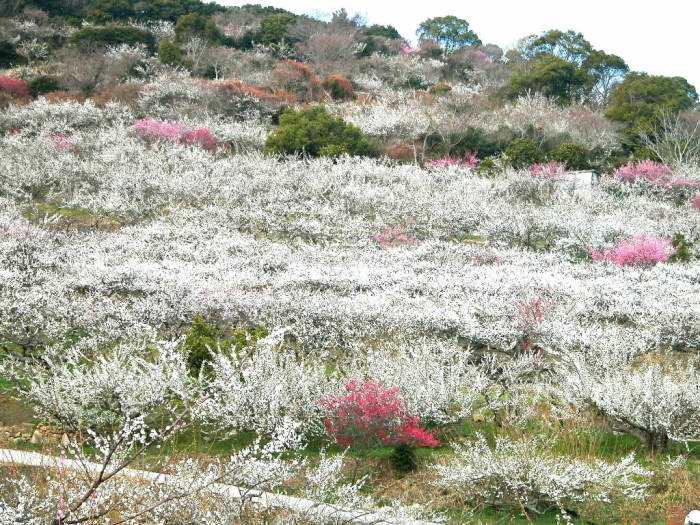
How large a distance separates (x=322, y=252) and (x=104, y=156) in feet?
32.8

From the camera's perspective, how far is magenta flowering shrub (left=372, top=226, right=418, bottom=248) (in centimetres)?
1688

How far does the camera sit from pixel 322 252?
50.5 feet

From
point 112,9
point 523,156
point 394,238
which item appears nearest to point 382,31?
point 112,9

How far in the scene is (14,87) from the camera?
30.2 m

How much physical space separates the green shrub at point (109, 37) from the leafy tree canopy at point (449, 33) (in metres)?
26.3

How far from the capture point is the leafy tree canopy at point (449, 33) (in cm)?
5803

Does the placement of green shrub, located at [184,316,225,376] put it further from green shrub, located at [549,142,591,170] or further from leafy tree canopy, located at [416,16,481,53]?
→ leafy tree canopy, located at [416,16,481,53]

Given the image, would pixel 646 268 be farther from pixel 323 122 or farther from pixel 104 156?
pixel 104 156

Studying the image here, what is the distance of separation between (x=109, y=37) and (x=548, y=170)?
28355mm

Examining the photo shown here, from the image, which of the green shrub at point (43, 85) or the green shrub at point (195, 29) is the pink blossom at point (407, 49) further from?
the green shrub at point (43, 85)

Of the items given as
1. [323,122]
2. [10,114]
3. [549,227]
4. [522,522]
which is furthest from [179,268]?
[10,114]

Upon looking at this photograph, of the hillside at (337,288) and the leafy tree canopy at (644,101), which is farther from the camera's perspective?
the leafy tree canopy at (644,101)

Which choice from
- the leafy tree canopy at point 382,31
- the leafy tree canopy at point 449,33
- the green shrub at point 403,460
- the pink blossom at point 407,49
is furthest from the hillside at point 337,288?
the leafy tree canopy at point 449,33

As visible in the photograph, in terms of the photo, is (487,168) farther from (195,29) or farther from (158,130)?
(195,29)
